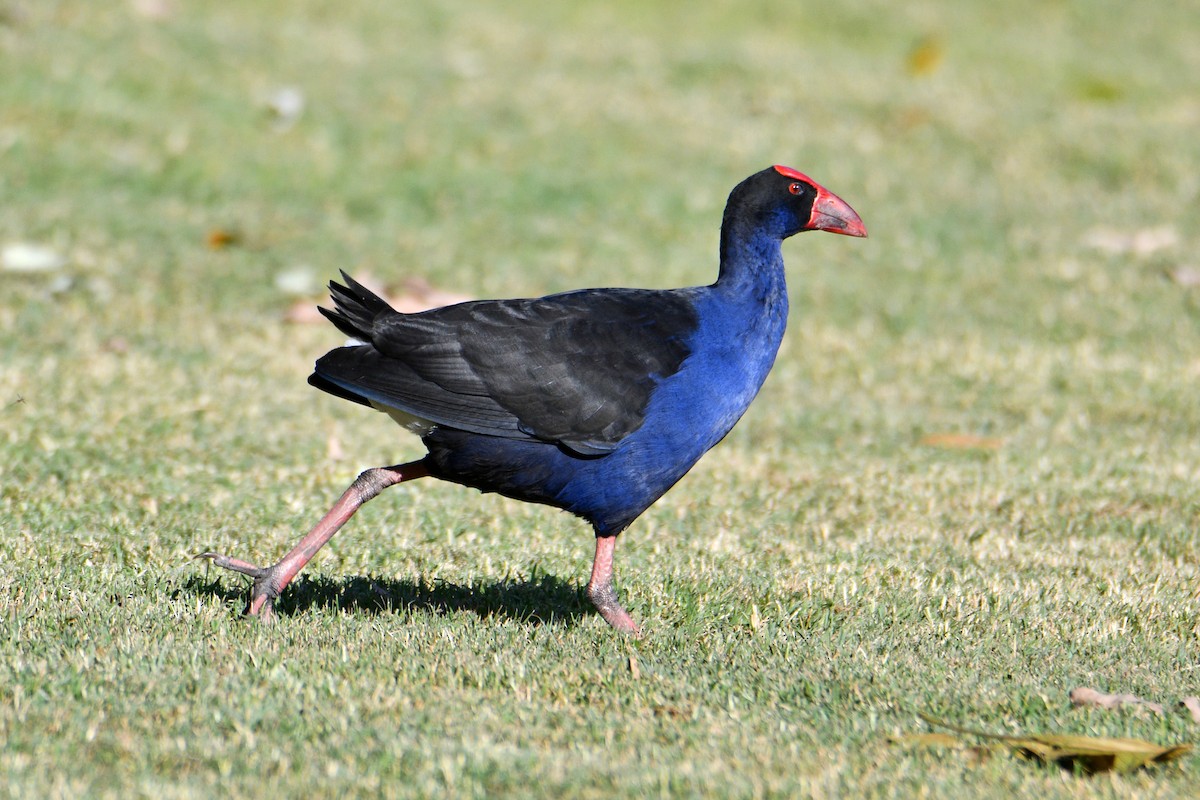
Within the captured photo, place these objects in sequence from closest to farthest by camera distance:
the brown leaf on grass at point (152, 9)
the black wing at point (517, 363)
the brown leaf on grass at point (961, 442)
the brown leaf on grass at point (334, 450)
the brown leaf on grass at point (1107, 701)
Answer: the brown leaf on grass at point (1107, 701) < the black wing at point (517, 363) < the brown leaf on grass at point (334, 450) < the brown leaf on grass at point (961, 442) < the brown leaf on grass at point (152, 9)

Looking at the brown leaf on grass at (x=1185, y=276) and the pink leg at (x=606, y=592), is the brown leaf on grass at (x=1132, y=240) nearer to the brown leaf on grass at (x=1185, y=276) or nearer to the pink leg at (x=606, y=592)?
the brown leaf on grass at (x=1185, y=276)

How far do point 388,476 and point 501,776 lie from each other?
1601mm

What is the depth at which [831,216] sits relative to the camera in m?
5.54

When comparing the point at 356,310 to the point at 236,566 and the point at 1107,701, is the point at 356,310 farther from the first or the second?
the point at 1107,701

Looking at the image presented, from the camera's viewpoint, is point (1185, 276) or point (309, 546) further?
point (1185, 276)

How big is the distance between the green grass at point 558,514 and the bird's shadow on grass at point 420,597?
28 mm

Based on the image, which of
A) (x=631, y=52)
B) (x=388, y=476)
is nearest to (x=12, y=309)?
(x=388, y=476)

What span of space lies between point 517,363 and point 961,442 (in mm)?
4021

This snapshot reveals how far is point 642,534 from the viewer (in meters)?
6.64

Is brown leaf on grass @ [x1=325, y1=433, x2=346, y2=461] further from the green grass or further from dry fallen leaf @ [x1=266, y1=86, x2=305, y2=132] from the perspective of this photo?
dry fallen leaf @ [x1=266, y1=86, x2=305, y2=132]

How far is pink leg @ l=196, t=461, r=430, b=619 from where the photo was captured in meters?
5.04

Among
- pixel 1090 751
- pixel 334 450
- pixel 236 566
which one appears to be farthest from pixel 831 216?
pixel 334 450

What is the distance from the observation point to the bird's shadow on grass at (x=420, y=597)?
208 inches

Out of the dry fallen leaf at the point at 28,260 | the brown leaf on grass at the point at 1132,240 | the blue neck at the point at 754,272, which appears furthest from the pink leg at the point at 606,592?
the brown leaf on grass at the point at 1132,240
